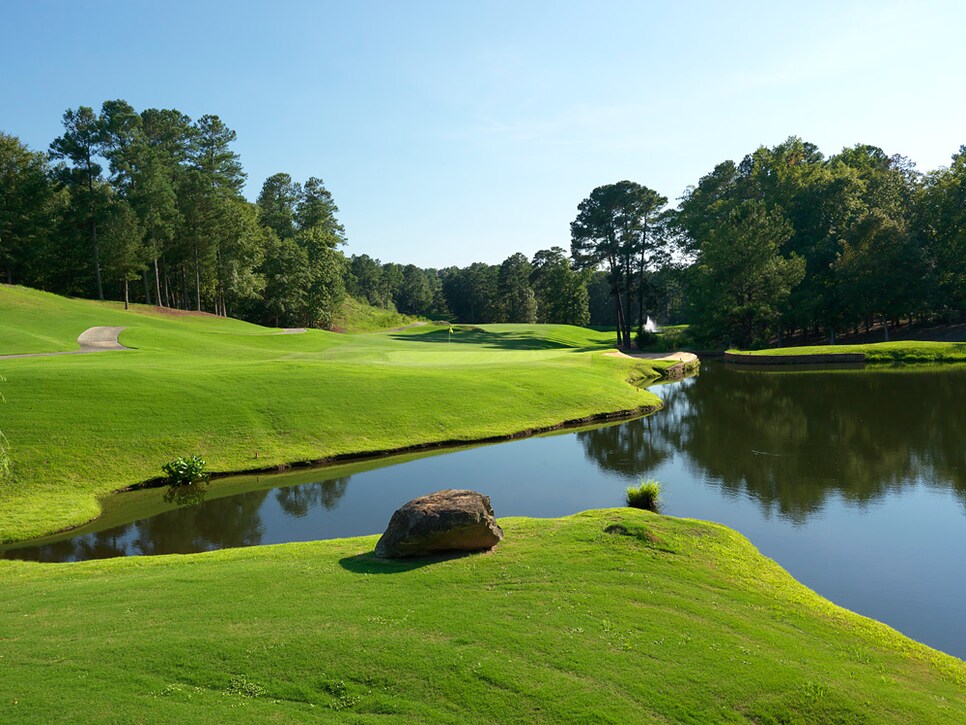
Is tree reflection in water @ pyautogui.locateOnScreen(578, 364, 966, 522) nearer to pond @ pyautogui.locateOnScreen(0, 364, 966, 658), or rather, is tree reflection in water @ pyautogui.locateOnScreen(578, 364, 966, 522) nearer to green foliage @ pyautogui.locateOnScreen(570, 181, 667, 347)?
pond @ pyautogui.locateOnScreen(0, 364, 966, 658)

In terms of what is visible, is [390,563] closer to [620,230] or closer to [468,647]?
[468,647]

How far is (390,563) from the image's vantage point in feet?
37.4

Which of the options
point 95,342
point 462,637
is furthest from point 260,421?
point 95,342

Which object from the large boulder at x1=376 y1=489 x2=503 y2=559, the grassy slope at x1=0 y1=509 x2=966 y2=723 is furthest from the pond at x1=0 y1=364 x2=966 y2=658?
the large boulder at x1=376 y1=489 x2=503 y2=559

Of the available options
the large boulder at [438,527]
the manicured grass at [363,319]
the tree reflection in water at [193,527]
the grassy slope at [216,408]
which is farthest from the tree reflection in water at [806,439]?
the manicured grass at [363,319]

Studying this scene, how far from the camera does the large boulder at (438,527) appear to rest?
37.4 feet

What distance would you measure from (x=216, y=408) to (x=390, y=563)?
17855 mm

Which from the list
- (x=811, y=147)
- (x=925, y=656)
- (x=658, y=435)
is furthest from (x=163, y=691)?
(x=811, y=147)

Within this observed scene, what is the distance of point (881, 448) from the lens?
24641 mm

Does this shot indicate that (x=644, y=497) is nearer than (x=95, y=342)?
Yes

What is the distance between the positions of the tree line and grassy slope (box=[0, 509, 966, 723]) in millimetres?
60595

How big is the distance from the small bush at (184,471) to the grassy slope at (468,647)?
9614 millimetres

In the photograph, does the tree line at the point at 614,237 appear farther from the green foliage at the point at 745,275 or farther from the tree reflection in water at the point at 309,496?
the tree reflection in water at the point at 309,496

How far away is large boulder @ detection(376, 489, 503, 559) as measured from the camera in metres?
11.4
